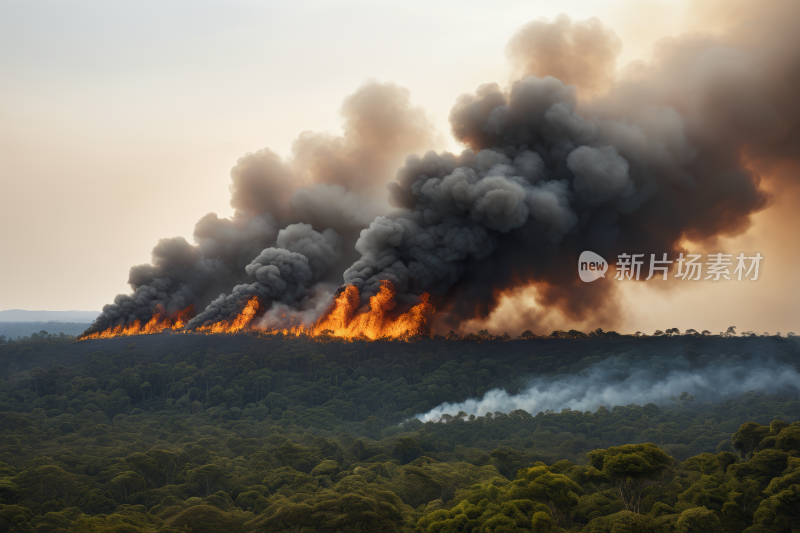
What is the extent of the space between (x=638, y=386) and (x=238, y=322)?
2655 inches

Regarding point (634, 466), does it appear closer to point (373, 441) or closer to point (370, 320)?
point (373, 441)

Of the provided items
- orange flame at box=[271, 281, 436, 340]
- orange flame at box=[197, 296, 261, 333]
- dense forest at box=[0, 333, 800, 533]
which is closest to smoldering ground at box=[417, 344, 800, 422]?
dense forest at box=[0, 333, 800, 533]

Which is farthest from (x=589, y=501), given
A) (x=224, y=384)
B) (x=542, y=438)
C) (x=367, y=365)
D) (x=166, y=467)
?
(x=224, y=384)

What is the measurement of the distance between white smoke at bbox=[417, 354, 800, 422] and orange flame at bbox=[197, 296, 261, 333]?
35697mm

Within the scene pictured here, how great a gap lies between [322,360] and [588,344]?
48116mm

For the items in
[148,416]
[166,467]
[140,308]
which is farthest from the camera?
[140,308]

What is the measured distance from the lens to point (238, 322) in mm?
101750

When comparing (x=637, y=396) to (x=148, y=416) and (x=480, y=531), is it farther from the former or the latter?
(x=148, y=416)

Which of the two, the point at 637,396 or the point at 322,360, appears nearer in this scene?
the point at 637,396

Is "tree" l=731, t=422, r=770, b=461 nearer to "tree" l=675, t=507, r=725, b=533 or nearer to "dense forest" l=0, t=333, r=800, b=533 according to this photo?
"dense forest" l=0, t=333, r=800, b=533

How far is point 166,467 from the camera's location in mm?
49812

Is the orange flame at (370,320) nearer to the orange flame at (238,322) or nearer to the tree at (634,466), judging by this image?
the orange flame at (238,322)

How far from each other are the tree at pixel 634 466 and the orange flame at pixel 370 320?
46.0 meters

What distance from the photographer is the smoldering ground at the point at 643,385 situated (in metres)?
81.0
